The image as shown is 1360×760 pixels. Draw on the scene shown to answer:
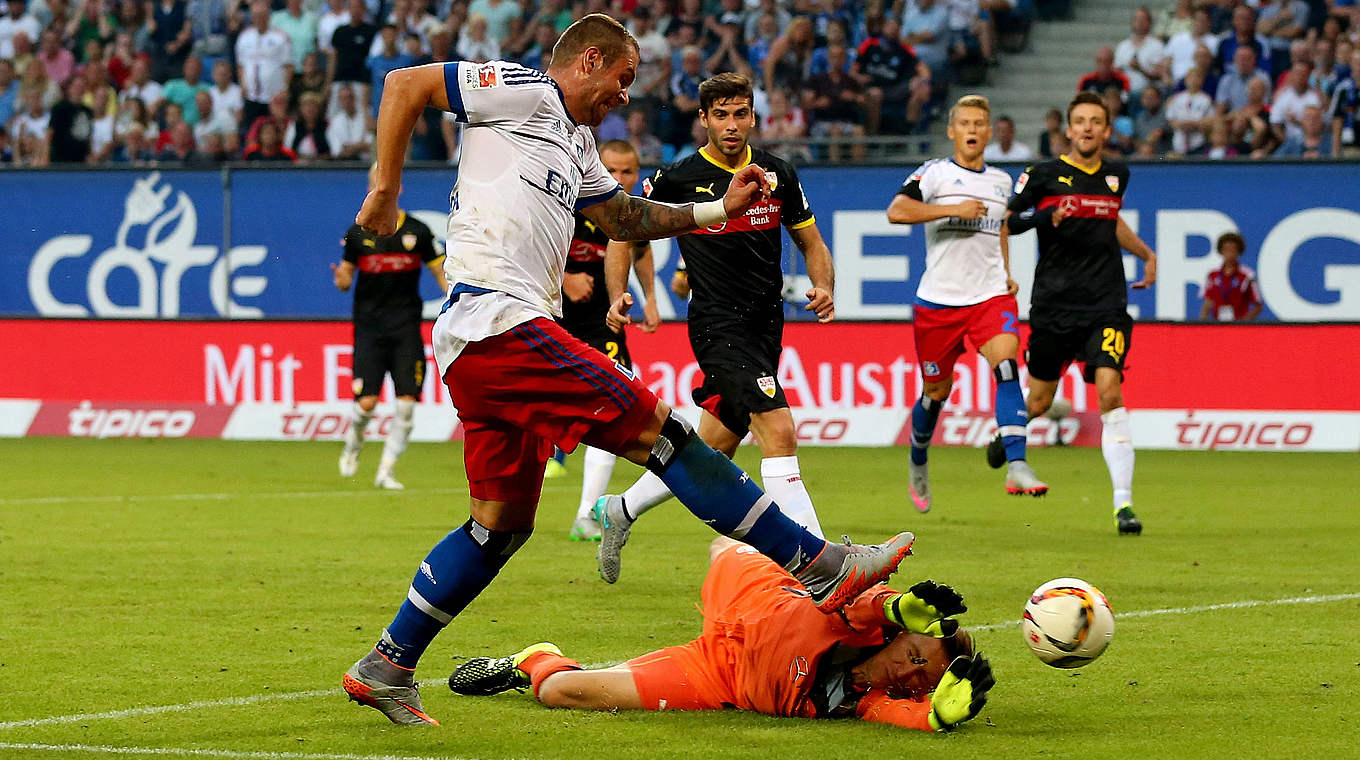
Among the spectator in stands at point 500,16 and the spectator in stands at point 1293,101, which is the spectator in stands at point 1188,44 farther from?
the spectator in stands at point 500,16

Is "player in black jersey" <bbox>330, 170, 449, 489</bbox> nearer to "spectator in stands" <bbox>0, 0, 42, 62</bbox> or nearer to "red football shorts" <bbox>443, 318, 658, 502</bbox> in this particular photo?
"red football shorts" <bbox>443, 318, 658, 502</bbox>

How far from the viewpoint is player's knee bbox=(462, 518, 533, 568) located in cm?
611

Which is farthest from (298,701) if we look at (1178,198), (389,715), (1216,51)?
(1216,51)

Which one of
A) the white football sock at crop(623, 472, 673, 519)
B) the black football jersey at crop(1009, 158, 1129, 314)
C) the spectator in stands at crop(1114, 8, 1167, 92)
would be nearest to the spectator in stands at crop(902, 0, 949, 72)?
the spectator in stands at crop(1114, 8, 1167, 92)

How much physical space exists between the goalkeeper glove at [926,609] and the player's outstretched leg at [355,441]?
10.2 m

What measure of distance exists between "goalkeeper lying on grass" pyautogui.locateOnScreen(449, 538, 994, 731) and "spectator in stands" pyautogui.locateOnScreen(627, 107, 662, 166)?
16630 mm

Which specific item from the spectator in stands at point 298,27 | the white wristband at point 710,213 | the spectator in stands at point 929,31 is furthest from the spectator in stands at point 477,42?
the white wristband at point 710,213

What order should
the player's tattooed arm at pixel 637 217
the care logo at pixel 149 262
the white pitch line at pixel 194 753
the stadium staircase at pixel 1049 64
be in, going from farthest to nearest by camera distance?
1. the stadium staircase at pixel 1049 64
2. the care logo at pixel 149 262
3. the player's tattooed arm at pixel 637 217
4. the white pitch line at pixel 194 753

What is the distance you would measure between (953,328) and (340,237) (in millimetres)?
11538

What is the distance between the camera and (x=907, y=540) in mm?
5875

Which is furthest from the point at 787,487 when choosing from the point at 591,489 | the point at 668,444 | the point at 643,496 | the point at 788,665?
the point at 591,489

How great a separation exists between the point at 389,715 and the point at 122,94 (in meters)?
21.9

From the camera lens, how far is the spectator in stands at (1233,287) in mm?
19500

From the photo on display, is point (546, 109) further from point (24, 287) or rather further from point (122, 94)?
point (122, 94)
